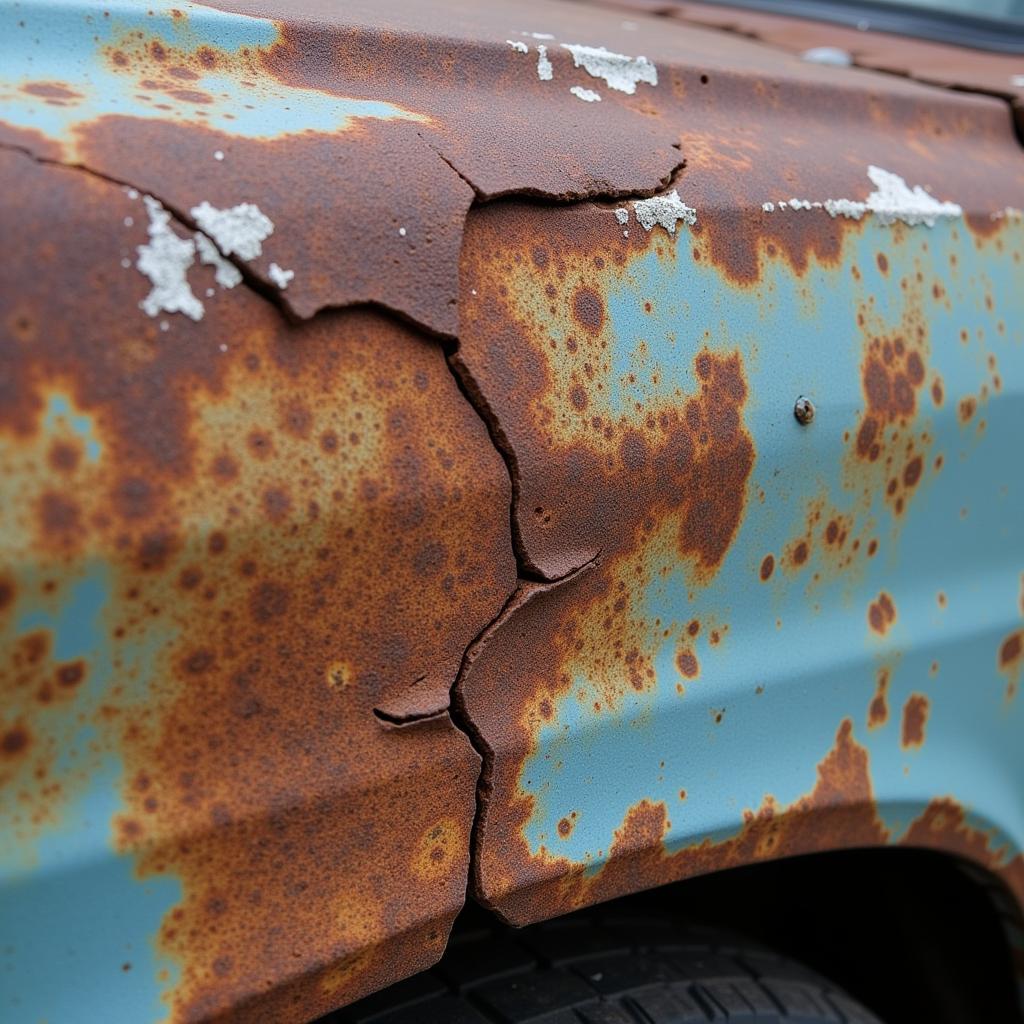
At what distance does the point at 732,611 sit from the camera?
3.53 feet

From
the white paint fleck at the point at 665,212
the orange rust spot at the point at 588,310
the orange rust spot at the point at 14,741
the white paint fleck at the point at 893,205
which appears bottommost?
the orange rust spot at the point at 14,741

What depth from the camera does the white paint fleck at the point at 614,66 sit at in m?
1.15

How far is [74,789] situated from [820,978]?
3.14 feet

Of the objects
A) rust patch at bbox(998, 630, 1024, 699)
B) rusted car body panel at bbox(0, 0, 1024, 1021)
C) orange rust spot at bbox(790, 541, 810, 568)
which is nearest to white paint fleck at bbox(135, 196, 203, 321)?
rusted car body panel at bbox(0, 0, 1024, 1021)

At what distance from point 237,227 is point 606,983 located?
809mm

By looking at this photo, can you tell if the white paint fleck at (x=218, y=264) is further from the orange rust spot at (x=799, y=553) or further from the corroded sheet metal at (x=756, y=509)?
the orange rust spot at (x=799, y=553)

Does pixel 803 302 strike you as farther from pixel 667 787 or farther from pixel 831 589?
pixel 667 787

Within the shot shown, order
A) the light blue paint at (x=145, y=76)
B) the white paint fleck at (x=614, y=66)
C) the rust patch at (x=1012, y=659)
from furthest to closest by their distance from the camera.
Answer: the rust patch at (x=1012, y=659) → the white paint fleck at (x=614, y=66) → the light blue paint at (x=145, y=76)

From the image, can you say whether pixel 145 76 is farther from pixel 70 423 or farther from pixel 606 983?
pixel 606 983

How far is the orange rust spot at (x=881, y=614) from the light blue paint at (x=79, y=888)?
2.44ft

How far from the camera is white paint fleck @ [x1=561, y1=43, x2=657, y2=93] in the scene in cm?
115

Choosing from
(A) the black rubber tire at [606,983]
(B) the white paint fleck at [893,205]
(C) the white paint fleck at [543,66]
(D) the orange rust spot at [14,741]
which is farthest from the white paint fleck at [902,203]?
(D) the orange rust spot at [14,741]

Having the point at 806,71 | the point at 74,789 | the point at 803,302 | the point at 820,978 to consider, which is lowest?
the point at 820,978

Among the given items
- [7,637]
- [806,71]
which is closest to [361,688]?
[7,637]
